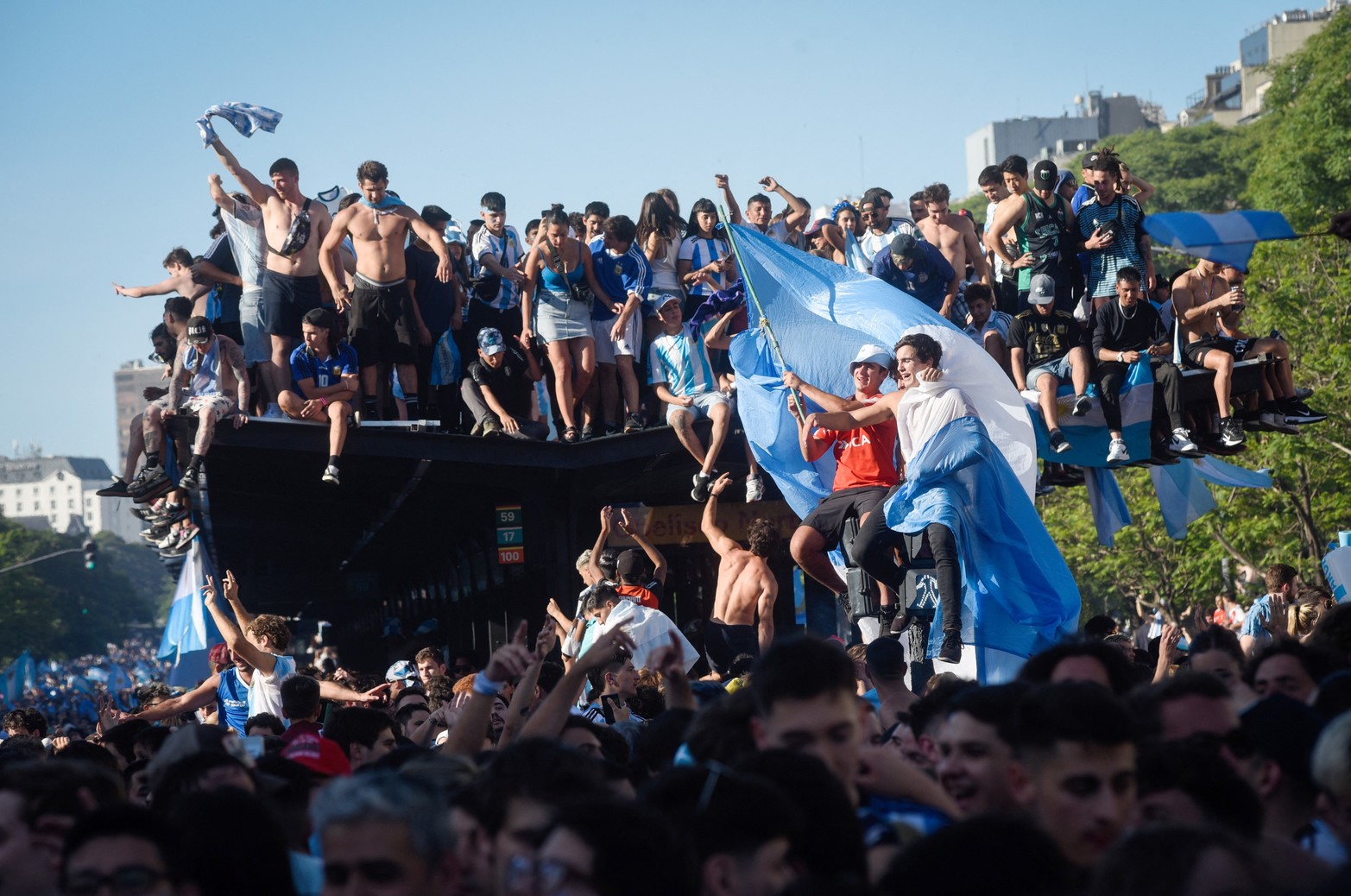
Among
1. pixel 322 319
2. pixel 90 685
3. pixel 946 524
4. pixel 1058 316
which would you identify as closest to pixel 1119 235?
pixel 1058 316

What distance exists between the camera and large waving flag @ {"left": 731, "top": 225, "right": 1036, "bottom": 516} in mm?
12680

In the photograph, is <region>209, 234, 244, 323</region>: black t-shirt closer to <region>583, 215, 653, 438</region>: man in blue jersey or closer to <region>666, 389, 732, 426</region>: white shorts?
<region>583, 215, 653, 438</region>: man in blue jersey

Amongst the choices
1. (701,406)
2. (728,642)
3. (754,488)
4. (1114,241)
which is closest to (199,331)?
(701,406)

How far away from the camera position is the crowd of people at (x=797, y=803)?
347cm

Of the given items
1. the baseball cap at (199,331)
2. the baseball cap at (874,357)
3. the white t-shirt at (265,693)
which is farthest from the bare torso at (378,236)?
the white t-shirt at (265,693)

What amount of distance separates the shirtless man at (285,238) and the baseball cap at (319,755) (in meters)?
8.68

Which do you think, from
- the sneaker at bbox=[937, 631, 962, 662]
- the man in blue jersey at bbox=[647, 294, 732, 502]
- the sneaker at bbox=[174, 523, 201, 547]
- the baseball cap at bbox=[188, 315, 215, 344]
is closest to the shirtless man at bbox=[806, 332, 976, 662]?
the sneaker at bbox=[937, 631, 962, 662]

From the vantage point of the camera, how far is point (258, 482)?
18844 mm

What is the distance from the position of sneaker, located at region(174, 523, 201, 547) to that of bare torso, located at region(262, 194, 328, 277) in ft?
22.8

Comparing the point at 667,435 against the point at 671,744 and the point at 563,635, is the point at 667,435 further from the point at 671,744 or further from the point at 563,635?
the point at 671,744

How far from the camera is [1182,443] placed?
1349 cm

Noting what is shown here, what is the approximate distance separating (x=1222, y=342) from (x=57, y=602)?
109m

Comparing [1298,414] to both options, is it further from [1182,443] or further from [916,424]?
[916,424]

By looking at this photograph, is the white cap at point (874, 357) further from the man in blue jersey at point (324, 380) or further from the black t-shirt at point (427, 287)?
the man in blue jersey at point (324, 380)
